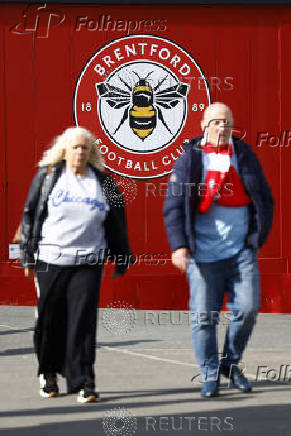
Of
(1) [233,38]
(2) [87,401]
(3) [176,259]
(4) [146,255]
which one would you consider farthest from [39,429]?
(1) [233,38]

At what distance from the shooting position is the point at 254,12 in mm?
12180

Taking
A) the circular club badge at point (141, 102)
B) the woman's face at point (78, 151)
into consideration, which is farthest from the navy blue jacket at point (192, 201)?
the circular club badge at point (141, 102)

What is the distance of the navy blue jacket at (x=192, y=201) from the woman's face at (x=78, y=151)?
62cm

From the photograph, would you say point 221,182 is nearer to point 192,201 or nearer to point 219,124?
point 192,201

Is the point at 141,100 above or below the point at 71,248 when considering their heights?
above

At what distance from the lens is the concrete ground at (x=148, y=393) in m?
6.10

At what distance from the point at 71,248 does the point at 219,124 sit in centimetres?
130

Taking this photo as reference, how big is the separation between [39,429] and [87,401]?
83cm

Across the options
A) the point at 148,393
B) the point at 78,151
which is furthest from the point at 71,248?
the point at 148,393

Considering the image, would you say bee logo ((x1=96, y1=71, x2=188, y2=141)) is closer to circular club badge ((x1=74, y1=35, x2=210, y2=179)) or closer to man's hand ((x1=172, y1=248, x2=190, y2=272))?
circular club badge ((x1=74, y1=35, x2=210, y2=179))

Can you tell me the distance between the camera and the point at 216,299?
707cm

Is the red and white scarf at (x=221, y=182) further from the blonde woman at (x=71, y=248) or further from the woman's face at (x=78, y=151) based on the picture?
the woman's face at (x=78, y=151)

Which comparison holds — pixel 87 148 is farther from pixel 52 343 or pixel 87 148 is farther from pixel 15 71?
pixel 15 71

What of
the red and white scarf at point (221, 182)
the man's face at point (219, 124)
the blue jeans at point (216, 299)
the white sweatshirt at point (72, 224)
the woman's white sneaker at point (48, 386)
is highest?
the man's face at point (219, 124)
